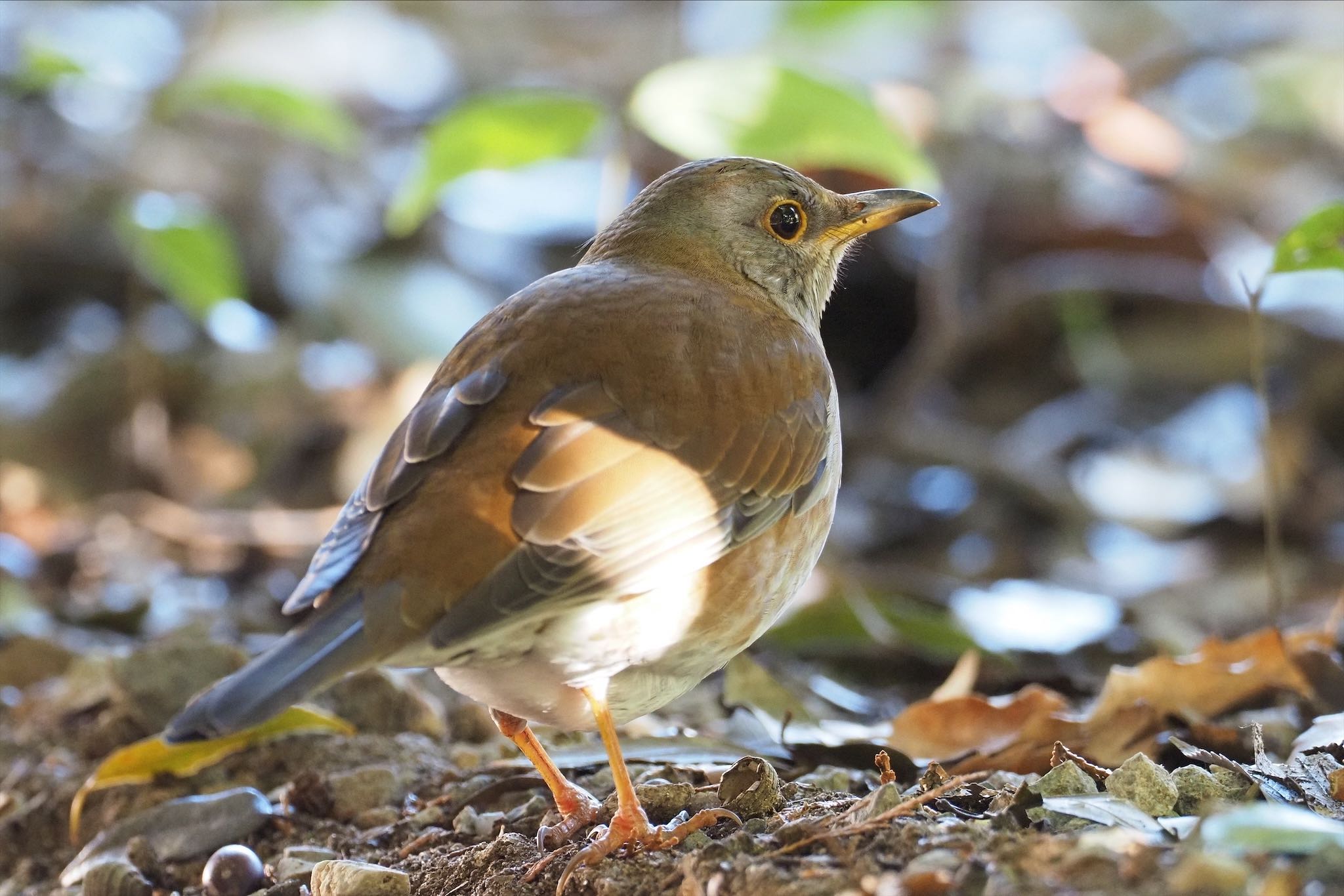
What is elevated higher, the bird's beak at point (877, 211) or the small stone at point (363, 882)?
the bird's beak at point (877, 211)

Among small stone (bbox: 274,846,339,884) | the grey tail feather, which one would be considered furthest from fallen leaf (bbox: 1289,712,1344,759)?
small stone (bbox: 274,846,339,884)

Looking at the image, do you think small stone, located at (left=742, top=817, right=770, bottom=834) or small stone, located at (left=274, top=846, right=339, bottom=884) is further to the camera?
small stone, located at (left=274, top=846, right=339, bottom=884)

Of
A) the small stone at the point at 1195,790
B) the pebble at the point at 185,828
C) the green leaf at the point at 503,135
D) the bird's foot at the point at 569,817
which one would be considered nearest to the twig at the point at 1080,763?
the small stone at the point at 1195,790

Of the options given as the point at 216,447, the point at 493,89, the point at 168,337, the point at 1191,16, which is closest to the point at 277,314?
the point at 168,337

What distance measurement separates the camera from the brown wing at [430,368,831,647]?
111 inches

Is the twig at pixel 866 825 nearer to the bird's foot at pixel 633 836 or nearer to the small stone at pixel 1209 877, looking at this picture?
the bird's foot at pixel 633 836

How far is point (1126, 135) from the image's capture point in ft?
28.8

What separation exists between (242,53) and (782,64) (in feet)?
26.2

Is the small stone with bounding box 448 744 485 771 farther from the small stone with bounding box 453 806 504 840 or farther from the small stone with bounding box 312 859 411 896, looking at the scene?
the small stone with bounding box 312 859 411 896

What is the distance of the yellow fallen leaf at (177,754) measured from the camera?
3.85 metres

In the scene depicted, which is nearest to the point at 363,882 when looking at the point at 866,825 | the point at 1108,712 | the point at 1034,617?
the point at 866,825

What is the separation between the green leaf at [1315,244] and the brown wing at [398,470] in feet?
6.87

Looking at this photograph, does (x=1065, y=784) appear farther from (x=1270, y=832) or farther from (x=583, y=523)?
(x=583, y=523)

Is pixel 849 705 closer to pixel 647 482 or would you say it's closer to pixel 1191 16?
pixel 647 482
